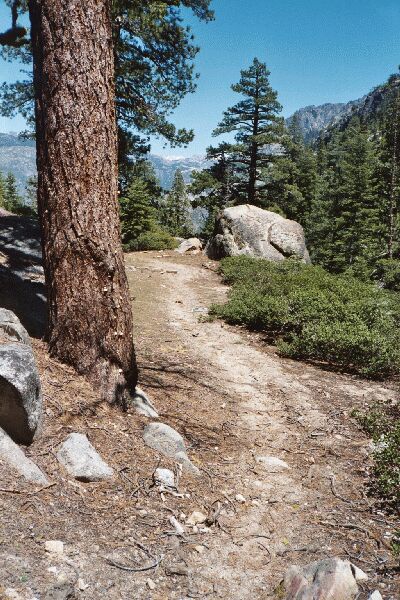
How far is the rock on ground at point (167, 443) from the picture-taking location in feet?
11.8

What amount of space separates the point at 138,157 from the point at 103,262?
1655 cm

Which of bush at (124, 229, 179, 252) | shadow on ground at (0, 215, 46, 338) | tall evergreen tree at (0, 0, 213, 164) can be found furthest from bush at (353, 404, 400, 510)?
bush at (124, 229, 179, 252)

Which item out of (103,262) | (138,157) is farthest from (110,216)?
(138,157)

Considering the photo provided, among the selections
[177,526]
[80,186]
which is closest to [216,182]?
[80,186]

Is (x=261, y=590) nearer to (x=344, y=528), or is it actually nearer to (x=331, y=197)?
(x=344, y=528)

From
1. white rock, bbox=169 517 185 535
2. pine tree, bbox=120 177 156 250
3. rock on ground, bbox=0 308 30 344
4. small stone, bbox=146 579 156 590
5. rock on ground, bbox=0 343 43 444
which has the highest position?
pine tree, bbox=120 177 156 250

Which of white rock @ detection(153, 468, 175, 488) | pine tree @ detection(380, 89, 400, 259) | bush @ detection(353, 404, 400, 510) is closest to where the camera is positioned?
white rock @ detection(153, 468, 175, 488)

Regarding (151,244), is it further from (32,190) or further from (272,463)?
(32,190)

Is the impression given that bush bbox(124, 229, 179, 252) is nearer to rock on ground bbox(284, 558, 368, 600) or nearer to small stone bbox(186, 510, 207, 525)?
small stone bbox(186, 510, 207, 525)

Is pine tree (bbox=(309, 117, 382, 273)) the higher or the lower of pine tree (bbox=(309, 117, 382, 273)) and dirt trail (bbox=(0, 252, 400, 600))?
the higher

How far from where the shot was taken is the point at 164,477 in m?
3.27

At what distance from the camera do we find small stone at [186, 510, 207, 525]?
2924 millimetres

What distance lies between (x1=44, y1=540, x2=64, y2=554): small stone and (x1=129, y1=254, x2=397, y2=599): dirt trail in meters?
0.82

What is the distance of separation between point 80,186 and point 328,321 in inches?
224
